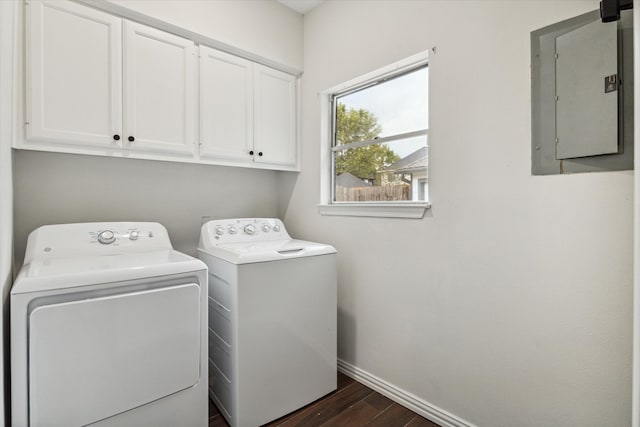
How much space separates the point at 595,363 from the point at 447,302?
597 millimetres

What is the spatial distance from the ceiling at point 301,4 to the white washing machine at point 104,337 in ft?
6.60

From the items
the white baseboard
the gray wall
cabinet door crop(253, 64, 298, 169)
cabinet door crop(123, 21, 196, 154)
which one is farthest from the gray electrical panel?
the gray wall

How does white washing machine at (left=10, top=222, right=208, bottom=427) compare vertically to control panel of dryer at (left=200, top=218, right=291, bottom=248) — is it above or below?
below

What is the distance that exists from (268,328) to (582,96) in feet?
5.64

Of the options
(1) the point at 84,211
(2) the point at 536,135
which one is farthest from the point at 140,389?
(2) the point at 536,135

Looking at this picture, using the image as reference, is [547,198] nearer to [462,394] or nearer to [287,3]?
[462,394]

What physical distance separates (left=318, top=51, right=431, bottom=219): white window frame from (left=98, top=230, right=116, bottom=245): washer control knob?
130 cm

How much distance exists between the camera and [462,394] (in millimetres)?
1596

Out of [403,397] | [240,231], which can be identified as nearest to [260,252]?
[240,231]

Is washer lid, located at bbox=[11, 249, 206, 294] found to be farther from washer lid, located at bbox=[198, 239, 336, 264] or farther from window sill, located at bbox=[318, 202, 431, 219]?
window sill, located at bbox=[318, 202, 431, 219]

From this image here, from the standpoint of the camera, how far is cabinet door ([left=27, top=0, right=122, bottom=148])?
4.87 ft

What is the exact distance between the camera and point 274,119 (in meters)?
2.39

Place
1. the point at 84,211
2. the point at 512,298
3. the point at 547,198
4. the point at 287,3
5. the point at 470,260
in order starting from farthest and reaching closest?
the point at 287,3 < the point at 84,211 < the point at 470,260 < the point at 512,298 < the point at 547,198

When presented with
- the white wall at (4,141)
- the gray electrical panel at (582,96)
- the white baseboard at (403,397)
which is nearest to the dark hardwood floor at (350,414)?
the white baseboard at (403,397)
